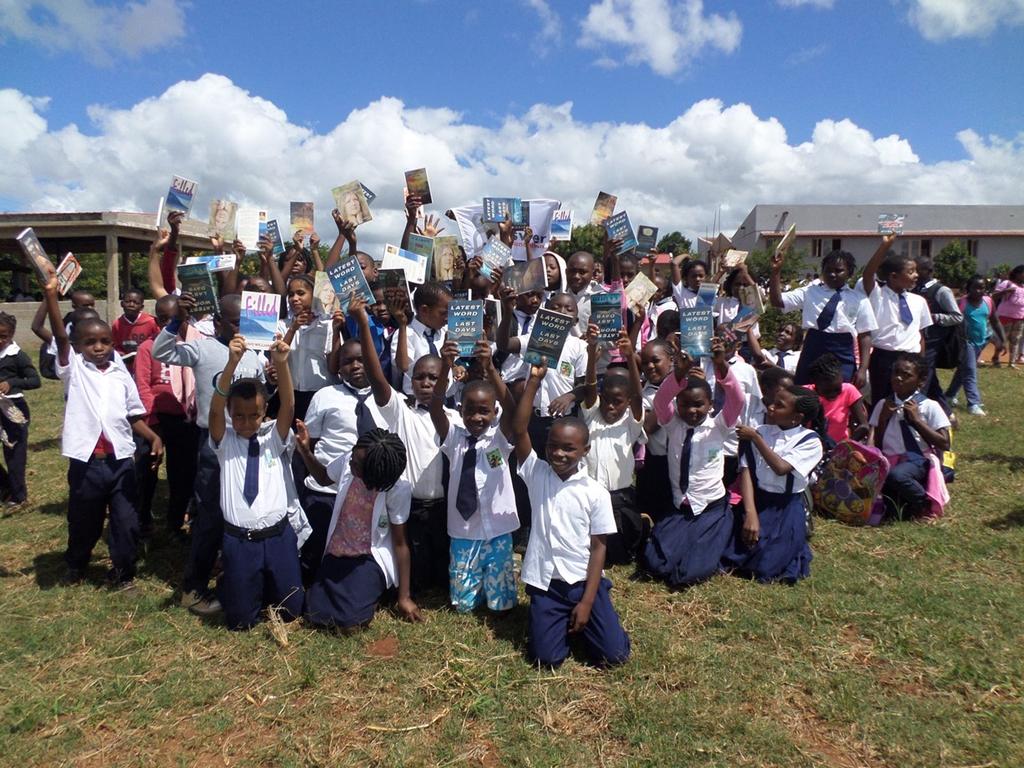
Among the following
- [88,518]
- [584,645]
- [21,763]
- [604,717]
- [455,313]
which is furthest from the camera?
[88,518]

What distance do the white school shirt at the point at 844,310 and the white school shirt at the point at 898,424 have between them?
730 mm

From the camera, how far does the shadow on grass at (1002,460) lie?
7.12 meters

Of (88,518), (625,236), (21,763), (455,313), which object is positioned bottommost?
(21,763)

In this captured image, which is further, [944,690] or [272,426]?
[272,426]

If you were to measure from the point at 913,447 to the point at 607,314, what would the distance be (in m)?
3.12

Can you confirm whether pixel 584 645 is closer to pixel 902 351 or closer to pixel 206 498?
pixel 206 498

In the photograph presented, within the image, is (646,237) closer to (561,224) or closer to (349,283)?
(561,224)

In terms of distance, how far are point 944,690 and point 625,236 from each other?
4310 mm

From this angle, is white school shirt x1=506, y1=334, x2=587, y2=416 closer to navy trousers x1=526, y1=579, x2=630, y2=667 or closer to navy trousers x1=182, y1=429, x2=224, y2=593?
navy trousers x1=526, y1=579, x2=630, y2=667

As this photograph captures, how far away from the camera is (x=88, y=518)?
14.8 feet

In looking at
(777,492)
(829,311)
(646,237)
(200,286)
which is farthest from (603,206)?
(200,286)

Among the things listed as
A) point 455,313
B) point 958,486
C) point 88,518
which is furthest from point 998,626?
point 88,518

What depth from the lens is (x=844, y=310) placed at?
241 inches

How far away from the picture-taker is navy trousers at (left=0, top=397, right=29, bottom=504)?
618cm
